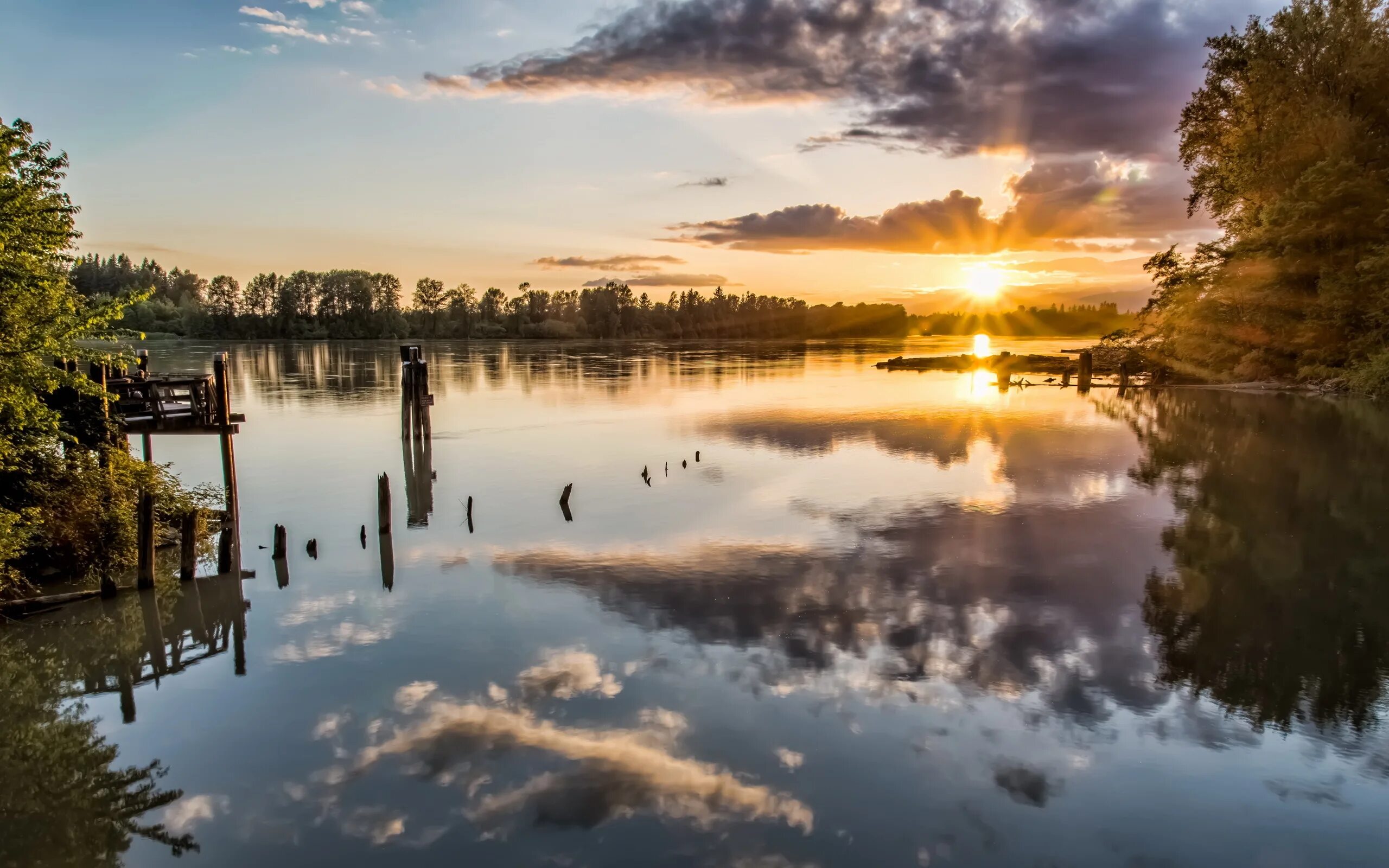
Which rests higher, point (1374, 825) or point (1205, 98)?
point (1205, 98)

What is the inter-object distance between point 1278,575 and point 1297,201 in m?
48.6

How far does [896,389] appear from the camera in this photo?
3024 inches

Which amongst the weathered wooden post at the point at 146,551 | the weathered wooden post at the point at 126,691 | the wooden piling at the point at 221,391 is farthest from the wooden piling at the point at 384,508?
the weathered wooden post at the point at 126,691

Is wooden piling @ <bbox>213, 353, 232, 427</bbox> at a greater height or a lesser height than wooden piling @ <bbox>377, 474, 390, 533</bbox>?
greater

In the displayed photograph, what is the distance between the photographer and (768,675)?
50.9 feet

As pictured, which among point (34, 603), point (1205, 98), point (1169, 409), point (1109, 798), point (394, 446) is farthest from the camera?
point (1205, 98)

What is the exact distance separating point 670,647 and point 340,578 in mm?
9919

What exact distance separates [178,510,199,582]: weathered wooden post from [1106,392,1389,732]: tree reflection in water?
844 inches

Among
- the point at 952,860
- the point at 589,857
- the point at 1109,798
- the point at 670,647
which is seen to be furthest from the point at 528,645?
the point at 1109,798

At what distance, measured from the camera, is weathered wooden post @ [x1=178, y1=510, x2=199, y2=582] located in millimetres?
20484

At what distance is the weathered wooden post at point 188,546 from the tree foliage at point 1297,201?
6351cm

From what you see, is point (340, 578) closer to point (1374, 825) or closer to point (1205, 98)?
point (1374, 825)

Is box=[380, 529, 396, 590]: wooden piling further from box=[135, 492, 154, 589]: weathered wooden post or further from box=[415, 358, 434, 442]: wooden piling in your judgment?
box=[415, 358, 434, 442]: wooden piling

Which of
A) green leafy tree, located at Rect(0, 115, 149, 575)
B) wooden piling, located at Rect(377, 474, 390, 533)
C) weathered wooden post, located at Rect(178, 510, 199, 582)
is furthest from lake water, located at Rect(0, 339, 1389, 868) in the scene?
green leafy tree, located at Rect(0, 115, 149, 575)
